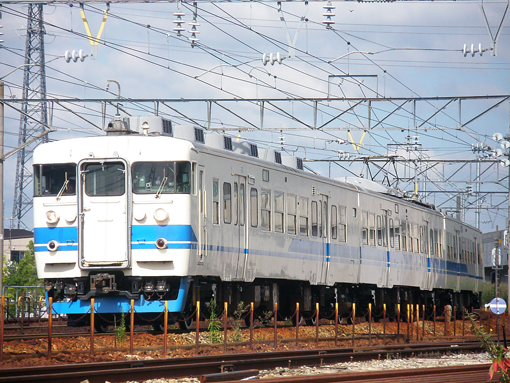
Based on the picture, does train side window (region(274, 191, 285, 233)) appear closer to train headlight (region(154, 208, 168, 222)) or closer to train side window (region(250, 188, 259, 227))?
train side window (region(250, 188, 259, 227))

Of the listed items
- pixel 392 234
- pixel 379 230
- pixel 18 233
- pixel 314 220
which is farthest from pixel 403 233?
pixel 18 233

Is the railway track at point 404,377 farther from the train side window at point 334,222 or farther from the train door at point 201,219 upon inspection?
the train side window at point 334,222

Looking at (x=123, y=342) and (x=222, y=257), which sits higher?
(x=222, y=257)

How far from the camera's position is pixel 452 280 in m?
29.8

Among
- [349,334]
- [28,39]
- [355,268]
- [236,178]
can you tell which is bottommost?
[349,334]

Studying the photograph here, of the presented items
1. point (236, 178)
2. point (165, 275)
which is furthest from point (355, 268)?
point (165, 275)

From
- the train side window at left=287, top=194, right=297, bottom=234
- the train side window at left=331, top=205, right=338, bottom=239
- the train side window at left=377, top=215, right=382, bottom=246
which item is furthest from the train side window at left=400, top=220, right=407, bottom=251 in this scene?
the train side window at left=287, top=194, right=297, bottom=234

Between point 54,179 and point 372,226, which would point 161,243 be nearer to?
point 54,179

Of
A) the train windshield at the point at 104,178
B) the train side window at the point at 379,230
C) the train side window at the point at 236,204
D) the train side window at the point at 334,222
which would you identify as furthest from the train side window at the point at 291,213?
the train side window at the point at 379,230

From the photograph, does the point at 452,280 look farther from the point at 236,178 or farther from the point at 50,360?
the point at 50,360

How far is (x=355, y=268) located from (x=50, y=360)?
11.4m

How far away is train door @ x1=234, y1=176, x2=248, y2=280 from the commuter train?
0.8 inches

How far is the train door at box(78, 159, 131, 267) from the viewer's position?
13.5 meters

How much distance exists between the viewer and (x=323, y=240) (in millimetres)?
18812
